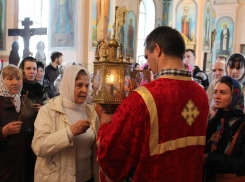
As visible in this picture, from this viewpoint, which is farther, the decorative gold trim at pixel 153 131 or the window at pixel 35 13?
the window at pixel 35 13

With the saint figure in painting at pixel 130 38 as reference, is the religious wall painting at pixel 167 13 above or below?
above

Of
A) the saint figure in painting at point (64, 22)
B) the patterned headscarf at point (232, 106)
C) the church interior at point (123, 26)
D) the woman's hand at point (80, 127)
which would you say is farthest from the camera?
the saint figure in painting at point (64, 22)

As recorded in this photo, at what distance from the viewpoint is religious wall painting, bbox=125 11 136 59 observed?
603 inches

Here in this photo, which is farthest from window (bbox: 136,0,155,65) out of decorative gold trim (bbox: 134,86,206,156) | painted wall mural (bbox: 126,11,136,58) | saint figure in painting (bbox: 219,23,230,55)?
decorative gold trim (bbox: 134,86,206,156)

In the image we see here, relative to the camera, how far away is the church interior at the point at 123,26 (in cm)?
1017

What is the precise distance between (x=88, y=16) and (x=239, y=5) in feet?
45.0

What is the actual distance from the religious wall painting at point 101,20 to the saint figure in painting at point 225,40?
11.6 m

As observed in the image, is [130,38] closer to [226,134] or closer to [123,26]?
[123,26]

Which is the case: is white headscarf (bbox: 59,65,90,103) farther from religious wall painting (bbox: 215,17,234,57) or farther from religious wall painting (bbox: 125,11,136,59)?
religious wall painting (bbox: 215,17,234,57)

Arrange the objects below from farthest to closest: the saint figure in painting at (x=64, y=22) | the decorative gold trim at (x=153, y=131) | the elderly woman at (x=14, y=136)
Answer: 1. the saint figure in painting at (x=64, y=22)
2. the elderly woman at (x=14, y=136)
3. the decorative gold trim at (x=153, y=131)

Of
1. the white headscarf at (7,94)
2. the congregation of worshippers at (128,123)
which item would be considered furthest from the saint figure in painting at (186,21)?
the white headscarf at (7,94)

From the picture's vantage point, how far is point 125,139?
168 centimetres

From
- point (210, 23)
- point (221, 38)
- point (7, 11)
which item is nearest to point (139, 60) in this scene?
point (210, 23)

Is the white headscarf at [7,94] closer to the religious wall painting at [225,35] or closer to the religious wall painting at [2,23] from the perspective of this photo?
the religious wall painting at [2,23]
